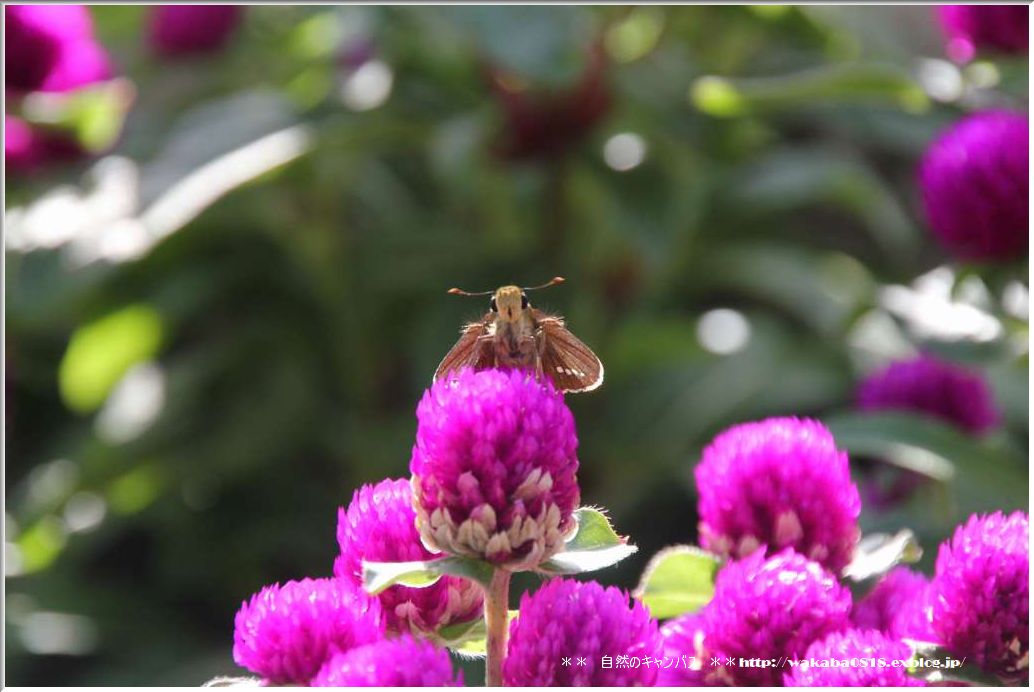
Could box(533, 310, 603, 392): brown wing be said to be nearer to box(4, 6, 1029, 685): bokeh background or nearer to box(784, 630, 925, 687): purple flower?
box(784, 630, 925, 687): purple flower

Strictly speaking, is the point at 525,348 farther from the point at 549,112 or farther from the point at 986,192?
the point at 549,112

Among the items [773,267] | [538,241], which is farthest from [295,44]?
[773,267]

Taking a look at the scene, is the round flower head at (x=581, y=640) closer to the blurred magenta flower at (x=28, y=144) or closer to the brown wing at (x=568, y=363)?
the brown wing at (x=568, y=363)

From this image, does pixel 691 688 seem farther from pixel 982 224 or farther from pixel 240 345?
pixel 240 345

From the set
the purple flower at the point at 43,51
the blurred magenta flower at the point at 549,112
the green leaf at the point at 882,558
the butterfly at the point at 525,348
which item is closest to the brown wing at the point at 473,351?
the butterfly at the point at 525,348

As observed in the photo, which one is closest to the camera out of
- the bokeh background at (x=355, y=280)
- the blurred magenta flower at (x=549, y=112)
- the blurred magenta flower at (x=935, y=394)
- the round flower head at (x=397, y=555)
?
the round flower head at (x=397, y=555)

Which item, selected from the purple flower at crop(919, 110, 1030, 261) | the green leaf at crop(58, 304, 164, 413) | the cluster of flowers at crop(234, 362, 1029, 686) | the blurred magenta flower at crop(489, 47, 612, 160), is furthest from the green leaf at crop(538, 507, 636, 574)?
the green leaf at crop(58, 304, 164, 413)

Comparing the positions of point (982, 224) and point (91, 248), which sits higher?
point (91, 248)
